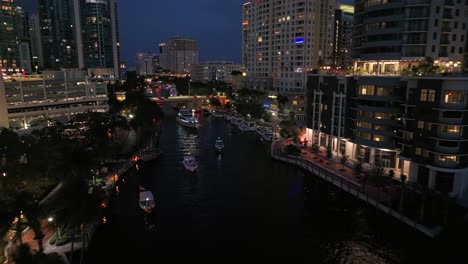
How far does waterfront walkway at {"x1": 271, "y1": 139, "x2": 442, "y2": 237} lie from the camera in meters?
41.3

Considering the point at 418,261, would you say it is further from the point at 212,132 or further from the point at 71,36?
the point at 71,36

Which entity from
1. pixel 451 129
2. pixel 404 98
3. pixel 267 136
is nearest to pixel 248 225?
pixel 451 129

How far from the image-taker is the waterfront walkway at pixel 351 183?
41.3m

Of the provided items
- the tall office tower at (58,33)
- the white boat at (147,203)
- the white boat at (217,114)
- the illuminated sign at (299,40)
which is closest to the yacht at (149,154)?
the white boat at (147,203)

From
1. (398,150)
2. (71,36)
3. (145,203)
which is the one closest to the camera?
(145,203)

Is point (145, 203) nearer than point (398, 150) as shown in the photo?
Yes

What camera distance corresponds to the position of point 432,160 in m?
45.4

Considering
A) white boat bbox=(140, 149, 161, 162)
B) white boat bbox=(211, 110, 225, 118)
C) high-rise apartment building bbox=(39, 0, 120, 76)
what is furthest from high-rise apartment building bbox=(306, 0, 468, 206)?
high-rise apartment building bbox=(39, 0, 120, 76)

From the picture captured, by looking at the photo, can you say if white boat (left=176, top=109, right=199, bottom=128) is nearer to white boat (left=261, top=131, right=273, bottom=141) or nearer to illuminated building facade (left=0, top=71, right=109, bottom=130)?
illuminated building facade (left=0, top=71, right=109, bottom=130)

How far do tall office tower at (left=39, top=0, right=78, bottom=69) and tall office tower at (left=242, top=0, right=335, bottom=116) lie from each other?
106 metres

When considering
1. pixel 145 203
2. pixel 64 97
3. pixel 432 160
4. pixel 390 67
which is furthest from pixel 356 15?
pixel 64 97

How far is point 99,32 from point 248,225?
17297 centimetres

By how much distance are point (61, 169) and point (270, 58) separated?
103 meters

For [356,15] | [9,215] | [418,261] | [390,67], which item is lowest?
[418,261]
